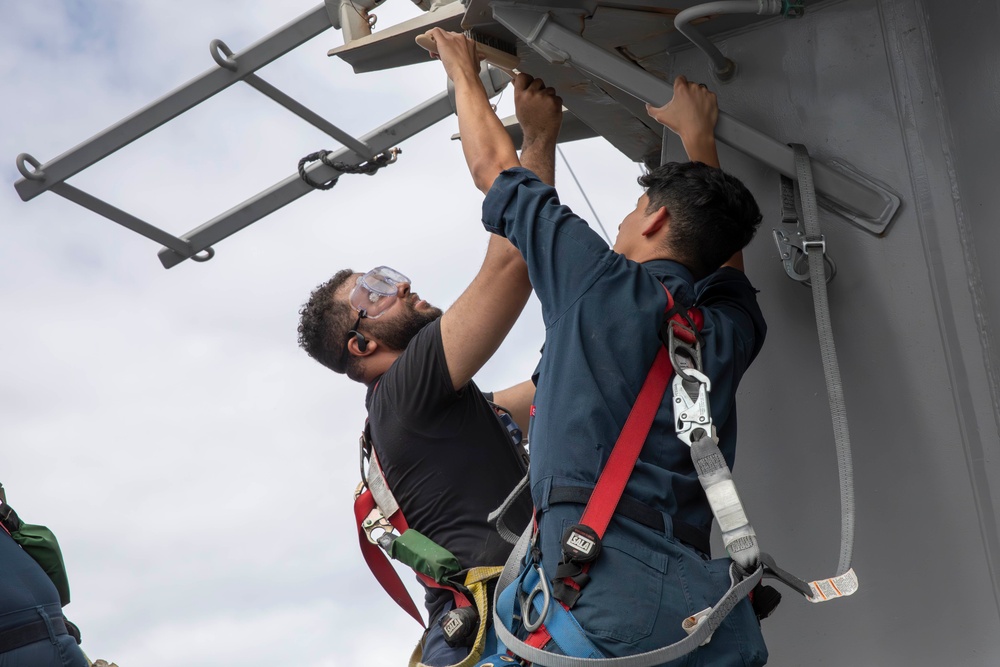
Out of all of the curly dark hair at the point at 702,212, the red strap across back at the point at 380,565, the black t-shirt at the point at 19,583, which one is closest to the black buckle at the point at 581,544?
the curly dark hair at the point at 702,212

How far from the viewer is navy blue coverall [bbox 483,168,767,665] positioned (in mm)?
2248

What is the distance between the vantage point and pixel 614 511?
7.51 feet

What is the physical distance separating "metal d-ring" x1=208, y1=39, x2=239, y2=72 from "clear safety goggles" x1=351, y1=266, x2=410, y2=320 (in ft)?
5.10

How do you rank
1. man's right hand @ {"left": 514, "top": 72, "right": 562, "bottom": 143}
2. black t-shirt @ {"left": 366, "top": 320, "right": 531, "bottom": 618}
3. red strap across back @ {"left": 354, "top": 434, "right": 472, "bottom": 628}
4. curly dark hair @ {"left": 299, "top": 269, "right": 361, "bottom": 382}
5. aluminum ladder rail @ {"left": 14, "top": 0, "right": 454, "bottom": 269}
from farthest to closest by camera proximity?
aluminum ladder rail @ {"left": 14, "top": 0, "right": 454, "bottom": 269} → curly dark hair @ {"left": 299, "top": 269, "right": 361, "bottom": 382} → red strap across back @ {"left": 354, "top": 434, "right": 472, "bottom": 628} → black t-shirt @ {"left": 366, "top": 320, "right": 531, "bottom": 618} → man's right hand @ {"left": 514, "top": 72, "right": 562, "bottom": 143}

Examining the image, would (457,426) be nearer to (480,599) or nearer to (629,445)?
(480,599)

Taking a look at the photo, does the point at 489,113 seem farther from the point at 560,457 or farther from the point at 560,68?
the point at 560,457

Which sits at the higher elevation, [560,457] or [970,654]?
[560,457]

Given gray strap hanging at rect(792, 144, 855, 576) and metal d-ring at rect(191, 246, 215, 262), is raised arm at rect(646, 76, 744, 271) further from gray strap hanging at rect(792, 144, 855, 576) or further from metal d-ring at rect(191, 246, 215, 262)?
metal d-ring at rect(191, 246, 215, 262)

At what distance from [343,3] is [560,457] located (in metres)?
2.67

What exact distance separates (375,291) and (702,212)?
1.75m

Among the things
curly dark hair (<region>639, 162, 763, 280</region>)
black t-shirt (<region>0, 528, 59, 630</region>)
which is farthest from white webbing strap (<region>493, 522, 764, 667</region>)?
black t-shirt (<region>0, 528, 59, 630</region>)

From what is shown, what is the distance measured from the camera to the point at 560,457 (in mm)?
2391

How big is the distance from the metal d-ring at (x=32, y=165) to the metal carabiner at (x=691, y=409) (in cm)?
408

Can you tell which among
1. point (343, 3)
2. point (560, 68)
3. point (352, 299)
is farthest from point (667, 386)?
point (343, 3)
